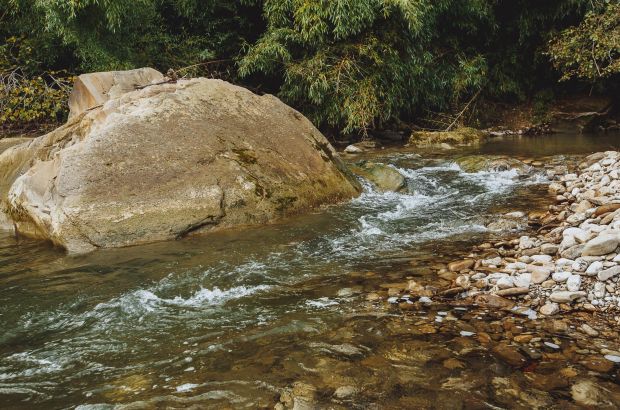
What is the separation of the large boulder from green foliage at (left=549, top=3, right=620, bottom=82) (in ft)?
24.3

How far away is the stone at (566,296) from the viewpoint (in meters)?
3.02

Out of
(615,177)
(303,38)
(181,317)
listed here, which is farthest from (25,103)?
(615,177)

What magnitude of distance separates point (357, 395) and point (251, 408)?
1.63 feet

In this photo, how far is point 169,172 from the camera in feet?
17.8

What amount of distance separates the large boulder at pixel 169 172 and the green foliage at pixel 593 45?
7409mm

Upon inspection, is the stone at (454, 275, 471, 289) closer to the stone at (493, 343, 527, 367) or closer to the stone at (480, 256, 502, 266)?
the stone at (480, 256, 502, 266)

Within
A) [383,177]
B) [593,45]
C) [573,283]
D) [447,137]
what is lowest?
[573,283]

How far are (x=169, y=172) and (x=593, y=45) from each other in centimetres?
999

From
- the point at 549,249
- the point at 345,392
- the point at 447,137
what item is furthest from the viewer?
the point at 447,137

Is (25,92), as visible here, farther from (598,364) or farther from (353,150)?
(598,364)

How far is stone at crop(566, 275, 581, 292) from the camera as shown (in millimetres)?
3104

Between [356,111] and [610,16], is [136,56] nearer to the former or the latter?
[356,111]

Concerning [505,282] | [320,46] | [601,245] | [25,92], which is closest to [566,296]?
[505,282]

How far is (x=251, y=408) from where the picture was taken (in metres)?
2.22
